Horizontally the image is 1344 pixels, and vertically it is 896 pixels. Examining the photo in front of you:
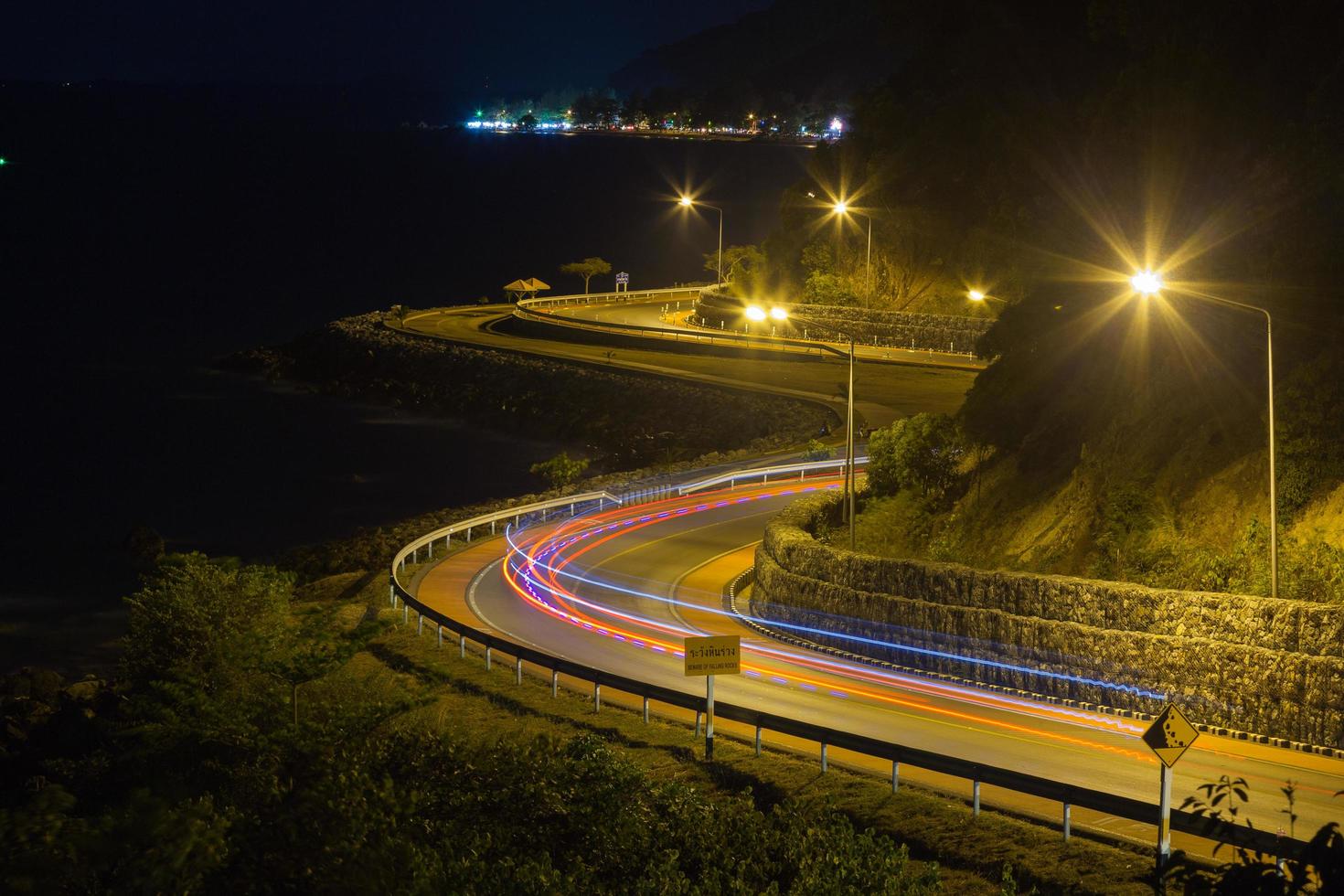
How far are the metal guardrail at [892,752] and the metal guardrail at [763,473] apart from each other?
17467mm

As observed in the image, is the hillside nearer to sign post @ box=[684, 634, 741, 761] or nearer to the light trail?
the light trail

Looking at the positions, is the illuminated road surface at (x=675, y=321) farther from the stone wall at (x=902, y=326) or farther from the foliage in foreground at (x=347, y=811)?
the foliage in foreground at (x=347, y=811)

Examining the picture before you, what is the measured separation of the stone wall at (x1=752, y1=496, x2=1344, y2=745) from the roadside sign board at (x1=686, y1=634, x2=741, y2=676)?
6.49 metres

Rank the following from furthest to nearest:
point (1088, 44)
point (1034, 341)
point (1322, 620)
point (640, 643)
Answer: point (1088, 44)
point (1034, 341)
point (640, 643)
point (1322, 620)

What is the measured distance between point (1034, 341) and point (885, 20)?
57846 millimetres

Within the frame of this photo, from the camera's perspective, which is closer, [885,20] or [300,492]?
[300,492]

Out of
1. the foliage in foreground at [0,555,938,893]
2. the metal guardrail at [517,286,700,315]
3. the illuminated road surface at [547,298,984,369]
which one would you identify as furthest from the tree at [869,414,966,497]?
the metal guardrail at [517,286,700,315]

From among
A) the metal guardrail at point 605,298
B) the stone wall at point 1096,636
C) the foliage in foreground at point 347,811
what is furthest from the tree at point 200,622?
the metal guardrail at point 605,298

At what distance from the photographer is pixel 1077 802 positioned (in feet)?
49.5

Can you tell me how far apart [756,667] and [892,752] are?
8.07 m

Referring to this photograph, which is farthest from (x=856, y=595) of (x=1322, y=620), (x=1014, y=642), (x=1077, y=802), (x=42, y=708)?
(x=42, y=708)

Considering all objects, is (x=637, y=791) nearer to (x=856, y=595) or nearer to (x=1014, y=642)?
(x=1014, y=642)

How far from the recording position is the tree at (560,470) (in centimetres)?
5512

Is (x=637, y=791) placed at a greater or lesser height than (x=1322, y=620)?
lesser
